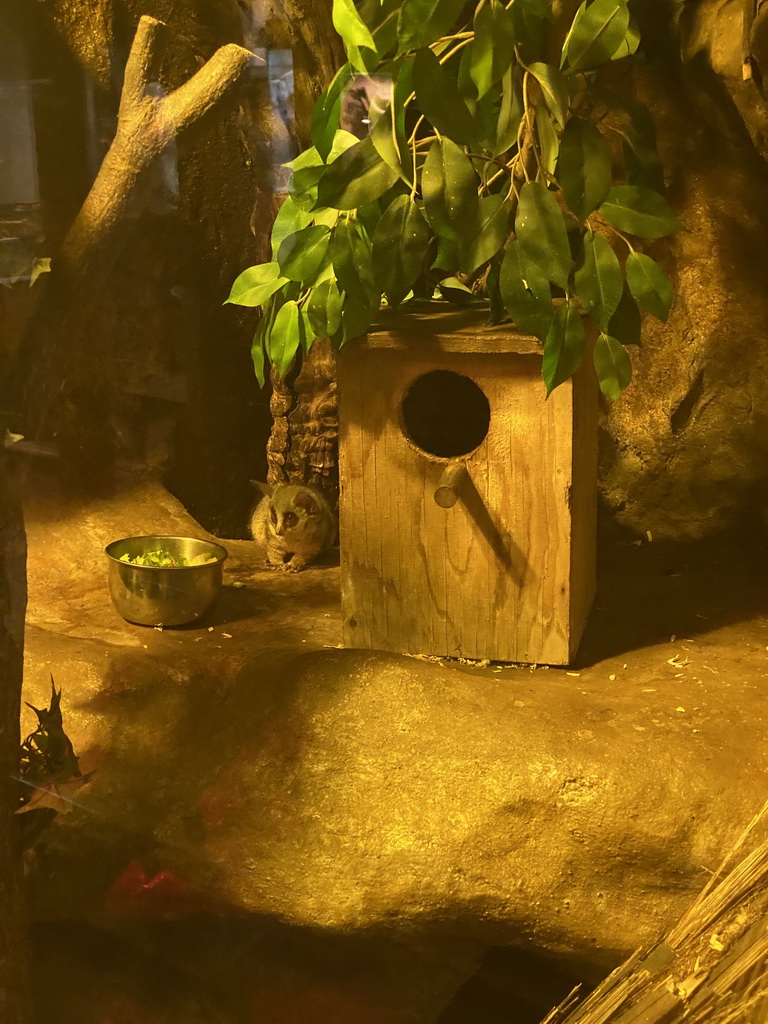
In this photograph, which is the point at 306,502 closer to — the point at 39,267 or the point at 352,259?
the point at 352,259

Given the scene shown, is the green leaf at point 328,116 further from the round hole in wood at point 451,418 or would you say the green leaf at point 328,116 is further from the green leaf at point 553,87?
the round hole in wood at point 451,418

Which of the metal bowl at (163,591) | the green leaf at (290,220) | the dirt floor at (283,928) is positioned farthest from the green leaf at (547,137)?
the metal bowl at (163,591)

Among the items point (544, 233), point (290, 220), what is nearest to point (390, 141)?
point (544, 233)

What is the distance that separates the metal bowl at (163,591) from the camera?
2.39 meters

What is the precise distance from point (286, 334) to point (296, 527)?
0.84 metres

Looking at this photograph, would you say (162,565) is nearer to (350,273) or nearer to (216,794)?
(216,794)

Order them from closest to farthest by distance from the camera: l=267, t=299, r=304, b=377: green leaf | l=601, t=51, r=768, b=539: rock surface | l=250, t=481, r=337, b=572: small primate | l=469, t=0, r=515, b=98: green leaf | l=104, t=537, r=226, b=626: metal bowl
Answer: l=469, t=0, r=515, b=98: green leaf → l=267, t=299, r=304, b=377: green leaf → l=104, t=537, r=226, b=626: metal bowl → l=601, t=51, r=768, b=539: rock surface → l=250, t=481, r=337, b=572: small primate

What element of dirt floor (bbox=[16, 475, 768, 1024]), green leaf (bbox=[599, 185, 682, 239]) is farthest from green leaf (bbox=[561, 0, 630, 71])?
dirt floor (bbox=[16, 475, 768, 1024])

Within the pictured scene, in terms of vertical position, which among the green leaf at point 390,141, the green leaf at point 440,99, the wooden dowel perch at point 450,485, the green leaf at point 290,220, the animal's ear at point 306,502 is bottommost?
the animal's ear at point 306,502

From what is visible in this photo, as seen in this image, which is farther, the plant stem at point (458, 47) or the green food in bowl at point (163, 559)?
the green food in bowl at point (163, 559)

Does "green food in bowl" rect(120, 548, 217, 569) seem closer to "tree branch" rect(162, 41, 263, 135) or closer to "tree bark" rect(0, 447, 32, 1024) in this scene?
"tree bark" rect(0, 447, 32, 1024)

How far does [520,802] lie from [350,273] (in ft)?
3.22

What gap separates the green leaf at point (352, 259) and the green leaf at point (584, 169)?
370mm

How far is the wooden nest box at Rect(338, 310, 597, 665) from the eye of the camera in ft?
A: 6.71
